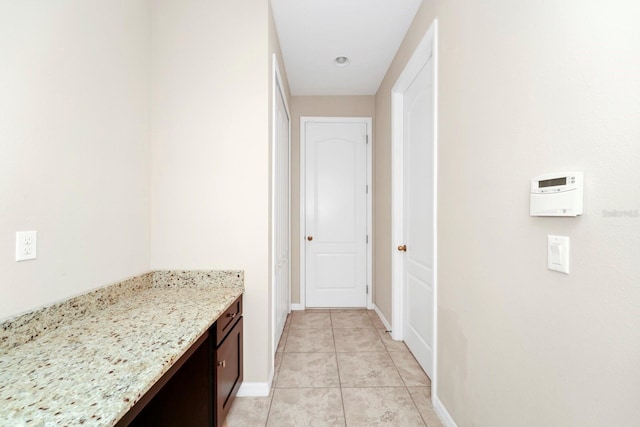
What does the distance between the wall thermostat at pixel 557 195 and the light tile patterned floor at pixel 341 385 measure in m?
1.45

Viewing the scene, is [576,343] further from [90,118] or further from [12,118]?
[90,118]

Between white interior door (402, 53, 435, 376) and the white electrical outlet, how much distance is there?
1.97m

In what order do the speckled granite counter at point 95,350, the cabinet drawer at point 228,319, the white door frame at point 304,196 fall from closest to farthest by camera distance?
the speckled granite counter at point 95,350, the cabinet drawer at point 228,319, the white door frame at point 304,196

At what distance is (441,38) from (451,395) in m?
2.05

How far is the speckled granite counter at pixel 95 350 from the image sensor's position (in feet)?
2.35

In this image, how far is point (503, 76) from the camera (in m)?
1.24

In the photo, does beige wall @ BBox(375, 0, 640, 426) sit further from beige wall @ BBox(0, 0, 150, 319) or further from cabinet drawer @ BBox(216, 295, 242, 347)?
beige wall @ BBox(0, 0, 150, 319)

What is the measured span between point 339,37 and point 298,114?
135cm

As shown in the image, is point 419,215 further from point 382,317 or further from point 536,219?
point 382,317

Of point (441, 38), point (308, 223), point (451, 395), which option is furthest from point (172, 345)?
point (308, 223)

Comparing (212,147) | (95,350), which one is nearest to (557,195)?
(95,350)

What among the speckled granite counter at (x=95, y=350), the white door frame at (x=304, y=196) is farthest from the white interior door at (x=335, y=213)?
the speckled granite counter at (x=95, y=350)

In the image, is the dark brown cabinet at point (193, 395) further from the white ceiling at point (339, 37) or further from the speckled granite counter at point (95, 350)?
the white ceiling at point (339, 37)

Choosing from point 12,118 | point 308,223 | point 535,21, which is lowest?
point 308,223
